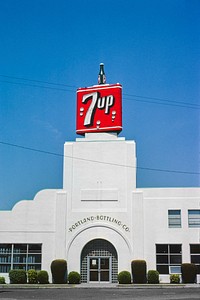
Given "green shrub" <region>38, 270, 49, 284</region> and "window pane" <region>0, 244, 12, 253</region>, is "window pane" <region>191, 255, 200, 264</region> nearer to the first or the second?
"green shrub" <region>38, 270, 49, 284</region>

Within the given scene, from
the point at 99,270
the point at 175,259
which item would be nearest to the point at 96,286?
the point at 99,270

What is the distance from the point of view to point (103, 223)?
110ft

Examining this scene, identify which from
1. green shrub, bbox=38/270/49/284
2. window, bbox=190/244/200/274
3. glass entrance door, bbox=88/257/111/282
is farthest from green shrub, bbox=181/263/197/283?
green shrub, bbox=38/270/49/284

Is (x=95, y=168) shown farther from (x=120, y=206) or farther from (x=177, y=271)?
(x=177, y=271)

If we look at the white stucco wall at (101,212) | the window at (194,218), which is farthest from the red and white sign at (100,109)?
the window at (194,218)

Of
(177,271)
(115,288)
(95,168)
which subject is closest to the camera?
(115,288)

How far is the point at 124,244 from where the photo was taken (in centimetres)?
3303

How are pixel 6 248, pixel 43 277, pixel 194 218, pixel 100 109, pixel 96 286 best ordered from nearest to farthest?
pixel 96 286
pixel 43 277
pixel 194 218
pixel 6 248
pixel 100 109

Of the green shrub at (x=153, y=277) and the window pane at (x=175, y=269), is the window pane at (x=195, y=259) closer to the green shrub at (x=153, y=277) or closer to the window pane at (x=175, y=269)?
the window pane at (x=175, y=269)

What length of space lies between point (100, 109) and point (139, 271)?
12.2 meters

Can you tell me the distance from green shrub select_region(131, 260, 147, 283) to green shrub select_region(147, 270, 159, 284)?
286 millimetres

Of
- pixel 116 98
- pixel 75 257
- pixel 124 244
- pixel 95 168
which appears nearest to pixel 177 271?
pixel 124 244

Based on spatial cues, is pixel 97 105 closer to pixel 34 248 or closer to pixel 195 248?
pixel 34 248

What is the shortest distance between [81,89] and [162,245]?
13265 millimetres
